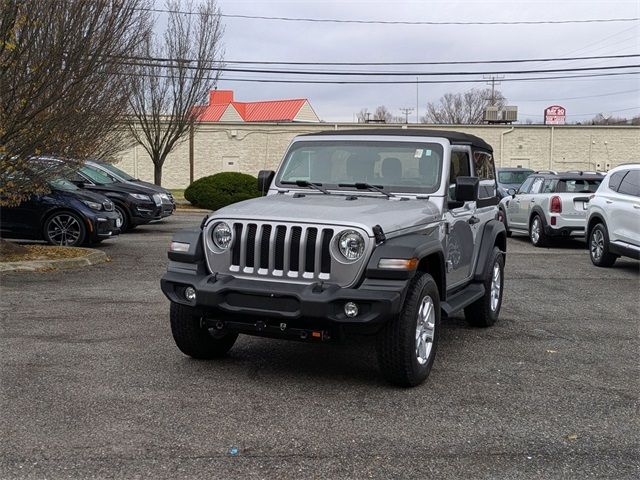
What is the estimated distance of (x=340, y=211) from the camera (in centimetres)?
549

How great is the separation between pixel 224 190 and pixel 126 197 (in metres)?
8.48

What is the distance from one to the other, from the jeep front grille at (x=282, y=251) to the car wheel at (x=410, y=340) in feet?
2.02

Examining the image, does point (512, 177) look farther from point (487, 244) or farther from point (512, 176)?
point (487, 244)

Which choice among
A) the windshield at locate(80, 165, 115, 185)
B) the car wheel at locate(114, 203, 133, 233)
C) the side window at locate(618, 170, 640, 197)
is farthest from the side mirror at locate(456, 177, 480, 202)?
the windshield at locate(80, 165, 115, 185)

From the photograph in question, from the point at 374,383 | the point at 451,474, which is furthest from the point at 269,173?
the point at 451,474

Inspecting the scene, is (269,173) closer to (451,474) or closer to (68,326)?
(68,326)

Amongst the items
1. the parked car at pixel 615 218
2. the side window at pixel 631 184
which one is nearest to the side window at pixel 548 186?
the parked car at pixel 615 218

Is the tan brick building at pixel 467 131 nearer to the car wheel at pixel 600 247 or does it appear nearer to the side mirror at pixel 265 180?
the car wheel at pixel 600 247

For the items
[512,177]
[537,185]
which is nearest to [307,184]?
[537,185]

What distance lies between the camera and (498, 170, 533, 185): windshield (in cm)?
2458

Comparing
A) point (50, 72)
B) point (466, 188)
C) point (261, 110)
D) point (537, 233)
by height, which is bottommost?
point (537, 233)

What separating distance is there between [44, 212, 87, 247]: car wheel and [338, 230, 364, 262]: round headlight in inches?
368

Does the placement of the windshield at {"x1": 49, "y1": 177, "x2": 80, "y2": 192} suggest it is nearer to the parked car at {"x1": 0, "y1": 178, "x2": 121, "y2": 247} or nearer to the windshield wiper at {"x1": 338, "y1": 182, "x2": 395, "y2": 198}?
the parked car at {"x1": 0, "y1": 178, "x2": 121, "y2": 247}

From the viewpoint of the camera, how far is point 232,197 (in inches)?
979
